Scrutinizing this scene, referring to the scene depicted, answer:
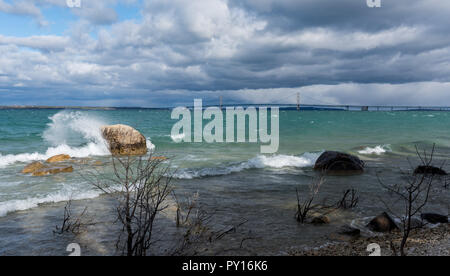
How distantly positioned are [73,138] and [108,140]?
8.57 meters

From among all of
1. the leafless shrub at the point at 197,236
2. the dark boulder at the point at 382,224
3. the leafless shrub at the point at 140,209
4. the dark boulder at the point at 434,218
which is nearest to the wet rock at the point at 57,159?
the leafless shrub at the point at 140,209

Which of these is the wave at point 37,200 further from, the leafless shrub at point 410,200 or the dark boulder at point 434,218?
the dark boulder at point 434,218

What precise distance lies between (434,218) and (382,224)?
4.42ft

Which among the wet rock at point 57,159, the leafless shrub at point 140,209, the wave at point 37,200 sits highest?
the leafless shrub at point 140,209

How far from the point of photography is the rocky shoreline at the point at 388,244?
4.33 m

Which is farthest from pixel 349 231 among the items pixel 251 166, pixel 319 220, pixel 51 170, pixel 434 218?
pixel 51 170

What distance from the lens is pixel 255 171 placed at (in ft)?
38.8

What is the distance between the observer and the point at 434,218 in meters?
5.84

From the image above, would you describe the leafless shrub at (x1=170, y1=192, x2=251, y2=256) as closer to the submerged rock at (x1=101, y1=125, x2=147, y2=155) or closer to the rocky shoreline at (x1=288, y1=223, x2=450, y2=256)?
the rocky shoreline at (x1=288, y1=223, x2=450, y2=256)

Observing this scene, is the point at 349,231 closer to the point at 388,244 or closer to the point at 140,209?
the point at 388,244

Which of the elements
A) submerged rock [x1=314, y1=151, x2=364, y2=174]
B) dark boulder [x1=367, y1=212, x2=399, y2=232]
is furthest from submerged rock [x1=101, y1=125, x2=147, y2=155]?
dark boulder [x1=367, y1=212, x2=399, y2=232]

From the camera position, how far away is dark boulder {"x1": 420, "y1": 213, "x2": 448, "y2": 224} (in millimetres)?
5796

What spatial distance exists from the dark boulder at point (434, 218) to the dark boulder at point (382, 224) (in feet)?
3.21

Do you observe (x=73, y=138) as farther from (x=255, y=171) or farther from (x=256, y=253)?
(x=256, y=253)
